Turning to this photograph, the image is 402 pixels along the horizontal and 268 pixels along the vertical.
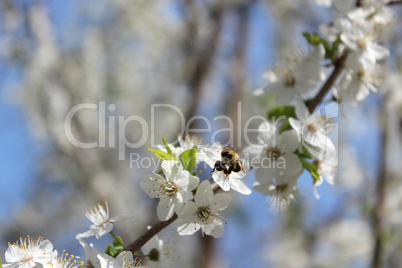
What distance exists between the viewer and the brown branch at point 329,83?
5.58 ft

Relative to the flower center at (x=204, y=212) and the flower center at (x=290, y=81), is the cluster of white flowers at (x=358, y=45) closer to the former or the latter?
the flower center at (x=290, y=81)

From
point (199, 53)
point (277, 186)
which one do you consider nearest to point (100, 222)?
point (277, 186)

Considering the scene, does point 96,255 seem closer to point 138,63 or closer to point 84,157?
point 84,157

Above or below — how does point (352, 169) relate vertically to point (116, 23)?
below

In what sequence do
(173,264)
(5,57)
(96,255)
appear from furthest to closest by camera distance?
(5,57) → (173,264) → (96,255)

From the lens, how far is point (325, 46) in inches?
69.9

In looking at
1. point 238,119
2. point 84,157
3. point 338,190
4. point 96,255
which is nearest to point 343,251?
point 338,190

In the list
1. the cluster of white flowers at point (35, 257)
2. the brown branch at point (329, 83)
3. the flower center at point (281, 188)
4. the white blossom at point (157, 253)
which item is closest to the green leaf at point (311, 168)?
the flower center at point (281, 188)

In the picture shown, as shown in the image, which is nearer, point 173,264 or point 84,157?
point 173,264

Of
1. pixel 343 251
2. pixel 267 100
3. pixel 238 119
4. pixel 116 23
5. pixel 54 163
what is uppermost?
pixel 116 23

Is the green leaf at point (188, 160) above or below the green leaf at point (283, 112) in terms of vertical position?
below

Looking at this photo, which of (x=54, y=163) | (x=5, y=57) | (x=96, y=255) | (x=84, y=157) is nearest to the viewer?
(x=96, y=255)

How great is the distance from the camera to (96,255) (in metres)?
1.31

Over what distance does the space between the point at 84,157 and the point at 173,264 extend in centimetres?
345
